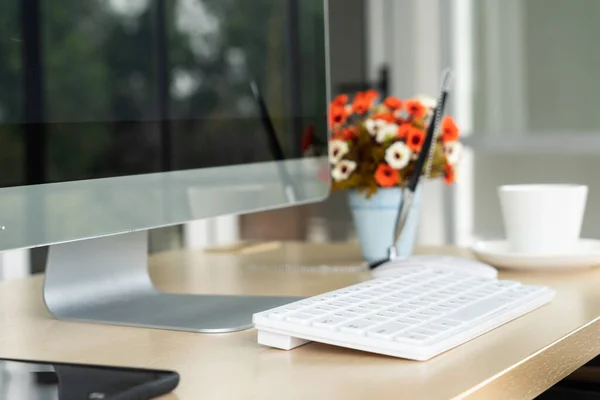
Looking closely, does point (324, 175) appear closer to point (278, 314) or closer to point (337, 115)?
point (337, 115)

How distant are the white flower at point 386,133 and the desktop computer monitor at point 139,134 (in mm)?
171

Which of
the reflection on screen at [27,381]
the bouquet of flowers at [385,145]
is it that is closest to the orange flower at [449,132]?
the bouquet of flowers at [385,145]

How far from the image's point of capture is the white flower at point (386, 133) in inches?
54.8

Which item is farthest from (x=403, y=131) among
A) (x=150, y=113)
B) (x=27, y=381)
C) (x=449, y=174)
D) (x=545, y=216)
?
(x=27, y=381)

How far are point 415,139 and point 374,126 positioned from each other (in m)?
0.07

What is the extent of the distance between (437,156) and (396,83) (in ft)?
7.38

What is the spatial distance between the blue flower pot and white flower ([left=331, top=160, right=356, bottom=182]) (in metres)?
0.04

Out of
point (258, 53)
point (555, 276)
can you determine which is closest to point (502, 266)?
point (555, 276)

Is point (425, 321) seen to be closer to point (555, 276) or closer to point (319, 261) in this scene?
point (555, 276)

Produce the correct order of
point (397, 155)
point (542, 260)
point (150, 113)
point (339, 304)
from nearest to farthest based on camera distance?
point (339, 304)
point (150, 113)
point (542, 260)
point (397, 155)

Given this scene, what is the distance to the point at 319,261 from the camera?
1419 millimetres

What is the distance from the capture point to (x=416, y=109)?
144cm

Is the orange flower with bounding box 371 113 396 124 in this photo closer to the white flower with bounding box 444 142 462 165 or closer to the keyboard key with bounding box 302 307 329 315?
the white flower with bounding box 444 142 462 165

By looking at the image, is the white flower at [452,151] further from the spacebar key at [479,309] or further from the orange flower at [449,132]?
the spacebar key at [479,309]
